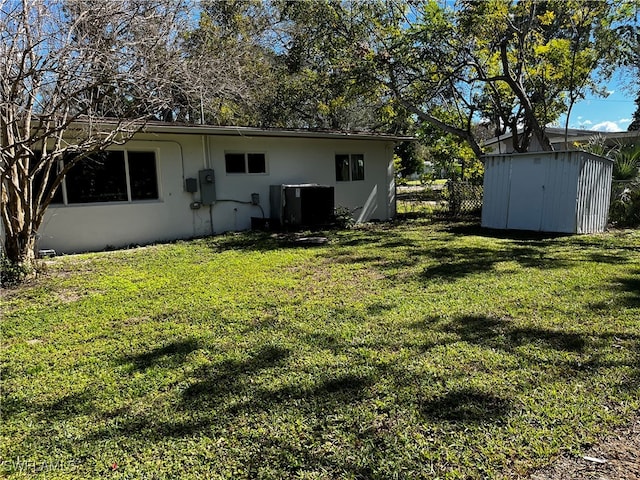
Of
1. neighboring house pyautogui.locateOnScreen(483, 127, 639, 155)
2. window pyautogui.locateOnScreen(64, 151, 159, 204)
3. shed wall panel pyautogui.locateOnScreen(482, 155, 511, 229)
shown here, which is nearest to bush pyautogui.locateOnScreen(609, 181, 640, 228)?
shed wall panel pyautogui.locateOnScreen(482, 155, 511, 229)

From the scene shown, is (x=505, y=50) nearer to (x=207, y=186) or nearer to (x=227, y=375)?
(x=207, y=186)

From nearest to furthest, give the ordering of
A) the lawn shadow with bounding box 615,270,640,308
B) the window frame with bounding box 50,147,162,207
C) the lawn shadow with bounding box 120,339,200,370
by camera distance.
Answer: the lawn shadow with bounding box 120,339,200,370
the lawn shadow with bounding box 615,270,640,308
the window frame with bounding box 50,147,162,207

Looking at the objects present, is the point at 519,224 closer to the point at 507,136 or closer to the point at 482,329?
the point at 482,329

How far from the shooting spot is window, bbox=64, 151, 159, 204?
8.46m

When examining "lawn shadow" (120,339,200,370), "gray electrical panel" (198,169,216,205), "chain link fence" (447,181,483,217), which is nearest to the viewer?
"lawn shadow" (120,339,200,370)

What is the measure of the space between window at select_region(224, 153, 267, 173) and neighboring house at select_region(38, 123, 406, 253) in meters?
0.02

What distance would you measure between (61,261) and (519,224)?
31.2 ft

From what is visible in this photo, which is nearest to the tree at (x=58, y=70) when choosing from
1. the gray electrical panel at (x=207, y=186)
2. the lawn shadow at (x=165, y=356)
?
the gray electrical panel at (x=207, y=186)

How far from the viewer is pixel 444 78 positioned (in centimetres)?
1117

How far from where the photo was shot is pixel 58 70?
500cm

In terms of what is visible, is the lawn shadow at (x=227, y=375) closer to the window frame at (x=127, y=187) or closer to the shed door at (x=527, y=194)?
the window frame at (x=127, y=187)

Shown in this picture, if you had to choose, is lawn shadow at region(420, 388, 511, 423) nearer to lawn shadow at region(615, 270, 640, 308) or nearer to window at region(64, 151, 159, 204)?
lawn shadow at region(615, 270, 640, 308)

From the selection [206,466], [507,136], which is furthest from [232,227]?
[507,136]

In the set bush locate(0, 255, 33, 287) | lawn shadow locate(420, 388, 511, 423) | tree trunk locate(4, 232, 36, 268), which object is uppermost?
tree trunk locate(4, 232, 36, 268)
